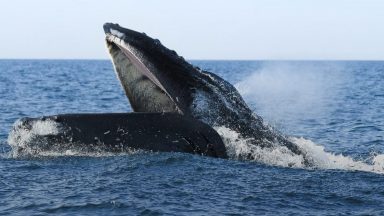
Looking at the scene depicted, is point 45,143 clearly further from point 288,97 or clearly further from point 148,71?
point 288,97

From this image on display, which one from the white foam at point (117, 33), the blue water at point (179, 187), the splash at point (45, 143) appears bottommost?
the blue water at point (179, 187)

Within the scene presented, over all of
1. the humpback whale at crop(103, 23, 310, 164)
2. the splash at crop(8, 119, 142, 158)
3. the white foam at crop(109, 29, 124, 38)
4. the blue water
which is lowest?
the blue water

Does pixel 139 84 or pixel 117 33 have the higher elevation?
pixel 117 33

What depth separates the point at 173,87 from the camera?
29.0 feet

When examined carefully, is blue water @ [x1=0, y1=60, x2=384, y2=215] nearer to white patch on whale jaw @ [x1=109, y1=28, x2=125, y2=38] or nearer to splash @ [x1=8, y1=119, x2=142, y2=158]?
splash @ [x1=8, y1=119, x2=142, y2=158]

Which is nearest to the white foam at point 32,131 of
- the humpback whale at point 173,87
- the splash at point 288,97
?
the humpback whale at point 173,87

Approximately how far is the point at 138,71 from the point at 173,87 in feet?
2.09

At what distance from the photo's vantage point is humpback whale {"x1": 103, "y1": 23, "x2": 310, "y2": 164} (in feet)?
28.7

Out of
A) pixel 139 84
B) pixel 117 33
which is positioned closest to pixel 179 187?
pixel 139 84

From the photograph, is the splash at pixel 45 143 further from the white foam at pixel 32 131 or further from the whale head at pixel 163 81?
the whale head at pixel 163 81

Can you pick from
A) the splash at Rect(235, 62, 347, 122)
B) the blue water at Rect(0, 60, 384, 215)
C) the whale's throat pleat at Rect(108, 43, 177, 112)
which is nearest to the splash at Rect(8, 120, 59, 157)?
the blue water at Rect(0, 60, 384, 215)

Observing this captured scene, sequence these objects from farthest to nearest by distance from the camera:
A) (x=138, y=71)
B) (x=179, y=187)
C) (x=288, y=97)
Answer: (x=288, y=97) → (x=138, y=71) → (x=179, y=187)

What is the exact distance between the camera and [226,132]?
912 cm

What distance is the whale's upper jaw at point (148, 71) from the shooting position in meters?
8.70
